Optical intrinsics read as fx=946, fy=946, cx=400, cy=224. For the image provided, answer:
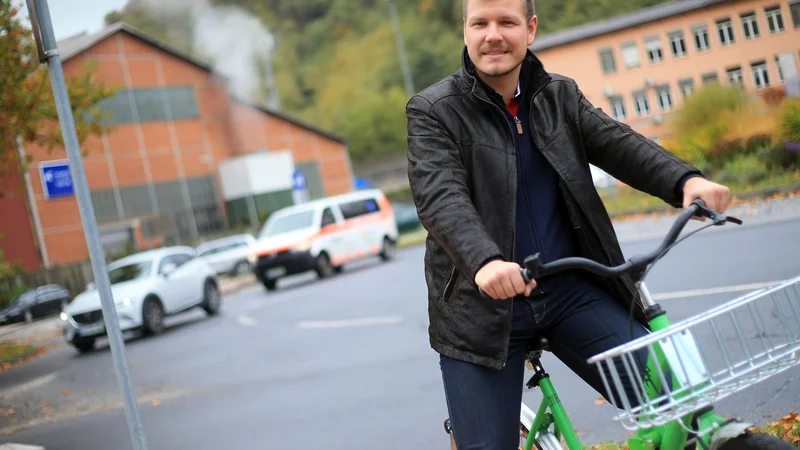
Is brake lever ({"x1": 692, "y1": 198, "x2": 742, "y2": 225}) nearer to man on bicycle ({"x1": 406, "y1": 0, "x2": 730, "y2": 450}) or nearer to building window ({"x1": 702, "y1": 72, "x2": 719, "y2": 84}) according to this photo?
man on bicycle ({"x1": 406, "y1": 0, "x2": 730, "y2": 450})

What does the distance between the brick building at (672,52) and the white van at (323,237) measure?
34.8 ft

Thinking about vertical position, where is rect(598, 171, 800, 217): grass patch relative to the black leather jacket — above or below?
below

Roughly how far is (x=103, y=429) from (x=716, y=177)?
12843 millimetres

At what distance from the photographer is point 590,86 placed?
1341 cm

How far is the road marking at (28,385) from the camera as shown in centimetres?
1269

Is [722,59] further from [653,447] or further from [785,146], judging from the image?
[653,447]

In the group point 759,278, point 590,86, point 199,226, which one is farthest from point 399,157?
point 759,278

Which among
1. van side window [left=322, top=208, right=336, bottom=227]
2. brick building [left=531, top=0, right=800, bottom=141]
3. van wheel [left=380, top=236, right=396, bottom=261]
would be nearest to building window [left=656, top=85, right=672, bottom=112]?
brick building [left=531, top=0, right=800, bottom=141]

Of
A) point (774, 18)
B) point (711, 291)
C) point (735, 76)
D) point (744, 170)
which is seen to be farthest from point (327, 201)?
point (711, 291)

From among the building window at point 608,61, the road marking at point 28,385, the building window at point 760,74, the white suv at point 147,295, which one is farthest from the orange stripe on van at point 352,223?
the building window at point 760,74

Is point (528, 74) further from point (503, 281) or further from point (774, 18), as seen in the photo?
point (774, 18)

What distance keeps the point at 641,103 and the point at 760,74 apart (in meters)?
1.66

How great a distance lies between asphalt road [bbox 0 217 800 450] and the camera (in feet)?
21.9

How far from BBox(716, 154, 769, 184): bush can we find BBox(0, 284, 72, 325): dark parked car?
44.1 ft
